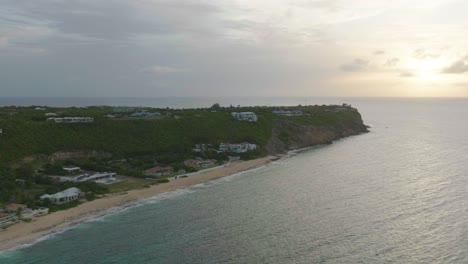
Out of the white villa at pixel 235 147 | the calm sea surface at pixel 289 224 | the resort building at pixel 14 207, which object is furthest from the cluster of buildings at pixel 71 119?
the resort building at pixel 14 207

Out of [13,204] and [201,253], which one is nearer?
[201,253]

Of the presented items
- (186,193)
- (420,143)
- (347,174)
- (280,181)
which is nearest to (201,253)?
(186,193)

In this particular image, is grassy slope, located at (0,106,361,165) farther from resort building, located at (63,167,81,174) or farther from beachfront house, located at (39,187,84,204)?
beachfront house, located at (39,187,84,204)

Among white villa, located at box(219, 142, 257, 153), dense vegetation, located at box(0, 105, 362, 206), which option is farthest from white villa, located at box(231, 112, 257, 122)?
white villa, located at box(219, 142, 257, 153)

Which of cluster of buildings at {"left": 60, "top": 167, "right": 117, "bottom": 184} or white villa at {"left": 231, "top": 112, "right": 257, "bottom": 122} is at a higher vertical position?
white villa at {"left": 231, "top": 112, "right": 257, "bottom": 122}

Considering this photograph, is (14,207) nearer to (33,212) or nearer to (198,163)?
(33,212)

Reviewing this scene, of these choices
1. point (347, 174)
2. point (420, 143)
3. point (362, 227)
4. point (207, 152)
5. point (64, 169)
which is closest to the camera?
point (362, 227)

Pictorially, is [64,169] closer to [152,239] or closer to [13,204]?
[13,204]

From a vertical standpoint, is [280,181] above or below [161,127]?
below
